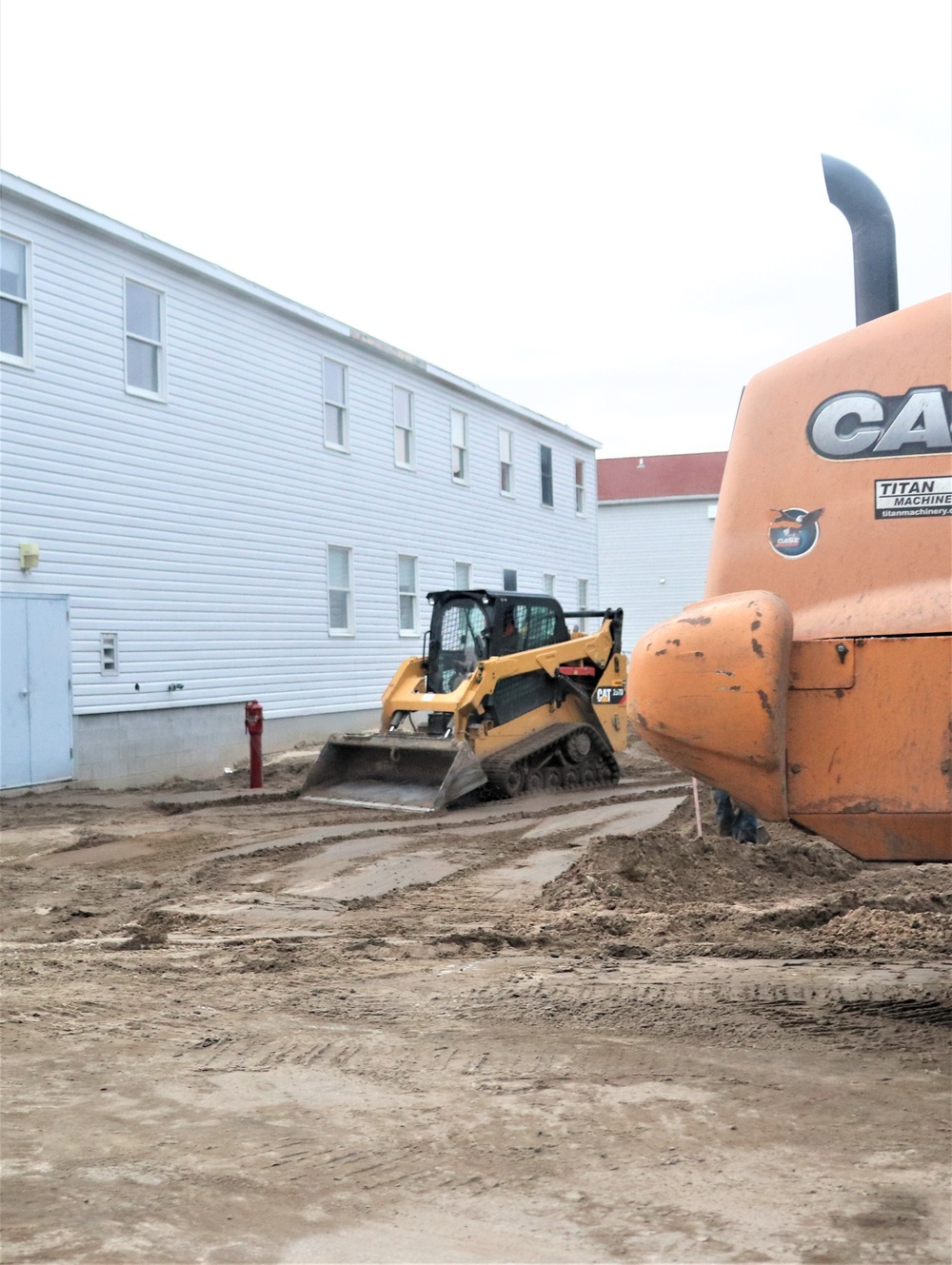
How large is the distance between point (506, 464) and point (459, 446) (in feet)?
7.98

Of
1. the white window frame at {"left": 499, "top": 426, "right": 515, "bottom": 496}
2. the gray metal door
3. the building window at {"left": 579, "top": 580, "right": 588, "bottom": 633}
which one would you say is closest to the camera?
the gray metal door

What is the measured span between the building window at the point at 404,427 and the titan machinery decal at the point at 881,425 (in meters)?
19.7

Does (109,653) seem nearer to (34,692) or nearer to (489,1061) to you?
(34,692)

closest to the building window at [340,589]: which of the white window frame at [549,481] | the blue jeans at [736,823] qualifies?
the white window frame at [549,481]

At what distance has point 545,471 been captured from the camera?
99.8 ft

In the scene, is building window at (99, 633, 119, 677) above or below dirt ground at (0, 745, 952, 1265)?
above

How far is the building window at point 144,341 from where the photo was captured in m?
17.2

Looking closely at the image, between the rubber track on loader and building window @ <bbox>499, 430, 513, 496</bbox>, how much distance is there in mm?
13487

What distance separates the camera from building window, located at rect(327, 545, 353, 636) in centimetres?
2188

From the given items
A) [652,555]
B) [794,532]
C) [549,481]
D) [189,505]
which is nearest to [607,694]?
[189,505]

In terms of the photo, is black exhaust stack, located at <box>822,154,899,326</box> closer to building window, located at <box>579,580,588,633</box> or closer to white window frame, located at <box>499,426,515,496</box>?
white window frame, located at <box>499,426,515,496</box>

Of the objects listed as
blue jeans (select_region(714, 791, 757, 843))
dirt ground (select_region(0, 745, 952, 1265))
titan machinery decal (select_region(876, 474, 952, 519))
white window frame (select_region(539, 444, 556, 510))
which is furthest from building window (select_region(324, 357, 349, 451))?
titan machinery decal (select_region(876, 474, 952, 519))

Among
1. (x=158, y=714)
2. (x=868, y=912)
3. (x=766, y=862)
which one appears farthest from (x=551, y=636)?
(x=868, y=912)

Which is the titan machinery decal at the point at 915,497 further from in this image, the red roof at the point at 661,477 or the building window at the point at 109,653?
the red roof at the point at 661,477
